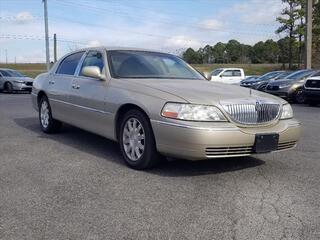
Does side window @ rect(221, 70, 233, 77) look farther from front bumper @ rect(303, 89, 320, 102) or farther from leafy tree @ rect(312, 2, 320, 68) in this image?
leafy tree @ rect(312, 2, 320, 68)

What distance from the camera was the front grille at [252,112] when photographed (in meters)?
5.18

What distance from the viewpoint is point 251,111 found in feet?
17.3

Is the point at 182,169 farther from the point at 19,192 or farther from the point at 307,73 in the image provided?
the point at 307,73

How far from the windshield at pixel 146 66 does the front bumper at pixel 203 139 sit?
130cm

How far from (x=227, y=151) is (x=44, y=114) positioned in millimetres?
4360

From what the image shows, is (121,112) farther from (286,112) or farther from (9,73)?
(9,73)

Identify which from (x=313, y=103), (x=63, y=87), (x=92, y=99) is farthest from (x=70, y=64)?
(x=313, y=103)

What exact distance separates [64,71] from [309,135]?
4488 millimetres

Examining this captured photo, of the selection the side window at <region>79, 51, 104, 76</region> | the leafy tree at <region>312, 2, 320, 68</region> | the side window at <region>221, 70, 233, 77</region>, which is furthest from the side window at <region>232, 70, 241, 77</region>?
the side window at <region>79, 51, 104, 76</region>

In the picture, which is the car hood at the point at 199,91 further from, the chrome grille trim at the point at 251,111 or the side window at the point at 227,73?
the side window at the point at 227,73

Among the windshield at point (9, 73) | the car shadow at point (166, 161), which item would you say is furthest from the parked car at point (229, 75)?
the car shadow at point (166, 161)

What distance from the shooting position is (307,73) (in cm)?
1897

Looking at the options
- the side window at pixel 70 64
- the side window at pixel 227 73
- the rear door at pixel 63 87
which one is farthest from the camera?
the side window at pixel 227 73

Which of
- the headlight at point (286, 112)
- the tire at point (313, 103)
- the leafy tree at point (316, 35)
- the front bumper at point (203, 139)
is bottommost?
the tire at point (313, 103)
